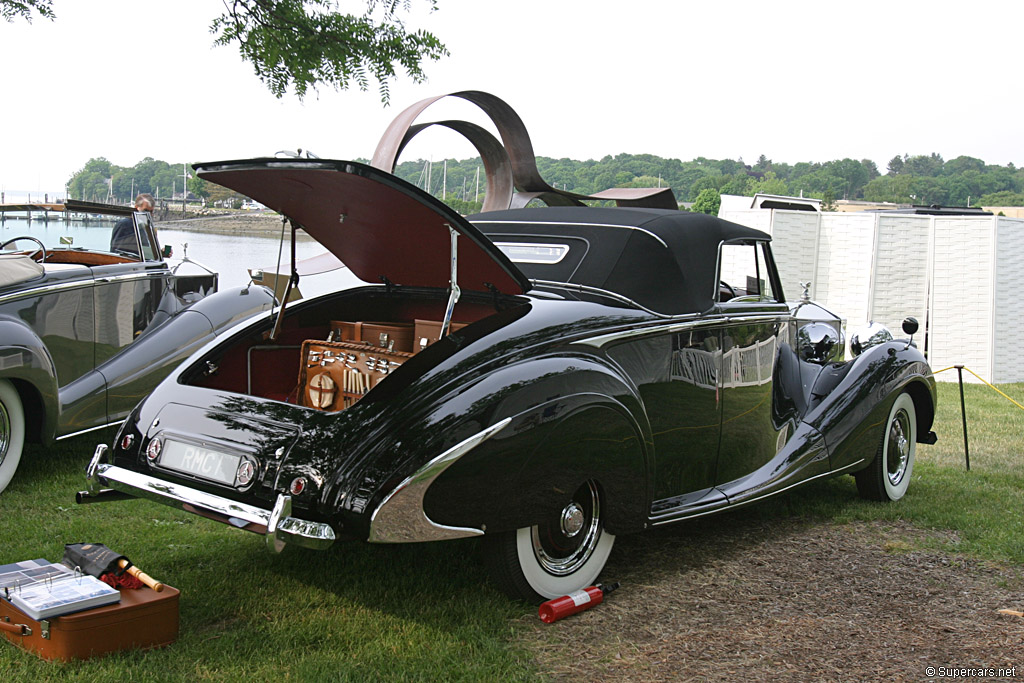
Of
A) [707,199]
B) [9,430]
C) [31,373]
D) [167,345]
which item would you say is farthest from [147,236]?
A: [707,199]

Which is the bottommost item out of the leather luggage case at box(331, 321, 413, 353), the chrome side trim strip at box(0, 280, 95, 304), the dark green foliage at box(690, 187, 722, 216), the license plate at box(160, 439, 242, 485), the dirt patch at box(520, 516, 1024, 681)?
the dirt patch at box(520, 516, 1024, 681)

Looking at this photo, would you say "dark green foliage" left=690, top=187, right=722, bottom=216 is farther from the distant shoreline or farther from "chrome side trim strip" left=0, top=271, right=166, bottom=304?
"chrome side trim strip" left=0, top=271, right=166, bottom=304

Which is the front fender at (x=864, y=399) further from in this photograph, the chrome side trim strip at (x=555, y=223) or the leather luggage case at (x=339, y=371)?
the leather luggage case at (x=339, y=371)

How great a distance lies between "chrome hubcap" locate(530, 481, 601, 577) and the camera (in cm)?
371

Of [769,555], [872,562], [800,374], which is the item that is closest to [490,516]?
[769,555]

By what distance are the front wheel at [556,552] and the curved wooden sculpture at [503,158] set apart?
525 centimetres

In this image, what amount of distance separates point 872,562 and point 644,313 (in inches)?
73.6

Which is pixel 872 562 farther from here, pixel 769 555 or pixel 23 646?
pixel 23 646

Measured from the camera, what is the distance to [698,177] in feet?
97.8

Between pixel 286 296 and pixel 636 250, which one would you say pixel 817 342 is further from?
pixel 286 296

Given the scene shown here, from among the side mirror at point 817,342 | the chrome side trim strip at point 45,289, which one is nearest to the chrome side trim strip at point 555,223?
the side mirror at point 817,342

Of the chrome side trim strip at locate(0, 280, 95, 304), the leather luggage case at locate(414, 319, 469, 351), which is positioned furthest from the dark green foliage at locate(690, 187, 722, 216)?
the leather luggage case at locate(414, 319, 469, 351)

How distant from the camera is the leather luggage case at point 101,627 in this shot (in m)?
3.03

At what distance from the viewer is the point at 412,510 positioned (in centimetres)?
315
